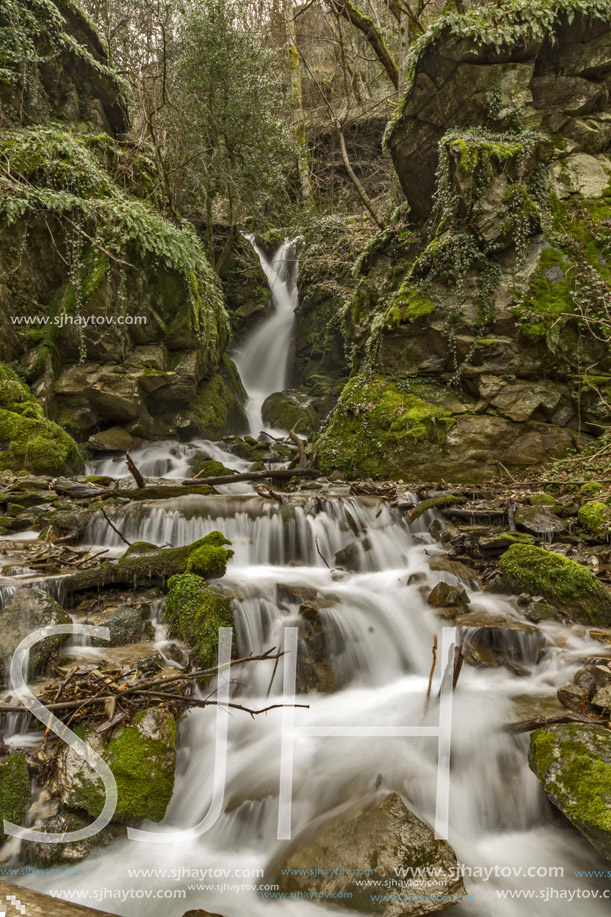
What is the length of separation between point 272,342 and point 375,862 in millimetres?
16590

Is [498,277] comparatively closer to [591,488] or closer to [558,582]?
[591,488]

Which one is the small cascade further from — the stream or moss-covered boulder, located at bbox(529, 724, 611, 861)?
moss-covered boulder, located at bbox(529, 724, 611, 861)

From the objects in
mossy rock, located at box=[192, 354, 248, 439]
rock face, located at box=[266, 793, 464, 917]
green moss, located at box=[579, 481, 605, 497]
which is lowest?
mossy rock, located at box=[192, 354, 248, 439]

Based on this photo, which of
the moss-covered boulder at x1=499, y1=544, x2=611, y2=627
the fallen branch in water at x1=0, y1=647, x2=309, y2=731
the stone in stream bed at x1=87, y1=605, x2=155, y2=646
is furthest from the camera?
the moss-covered boulder at x1=499, y1=544, x2=611, y2=627

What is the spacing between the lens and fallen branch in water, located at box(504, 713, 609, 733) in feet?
8.77

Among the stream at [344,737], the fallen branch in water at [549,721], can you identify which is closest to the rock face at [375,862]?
the stream at [344,737]

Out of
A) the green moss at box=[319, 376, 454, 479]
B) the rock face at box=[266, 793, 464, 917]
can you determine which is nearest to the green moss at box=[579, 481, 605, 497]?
the green moss at box=[319, 376, 454, 479]

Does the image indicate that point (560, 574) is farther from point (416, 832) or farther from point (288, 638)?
point (416, 832)

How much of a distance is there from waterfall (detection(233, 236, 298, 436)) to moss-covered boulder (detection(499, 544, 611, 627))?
1079cm

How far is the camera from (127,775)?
2.43m

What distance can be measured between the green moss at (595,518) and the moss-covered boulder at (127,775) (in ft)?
16.0

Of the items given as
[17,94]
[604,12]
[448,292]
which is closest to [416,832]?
[448,292]

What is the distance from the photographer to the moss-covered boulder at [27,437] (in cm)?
769

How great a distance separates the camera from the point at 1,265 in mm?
8836
